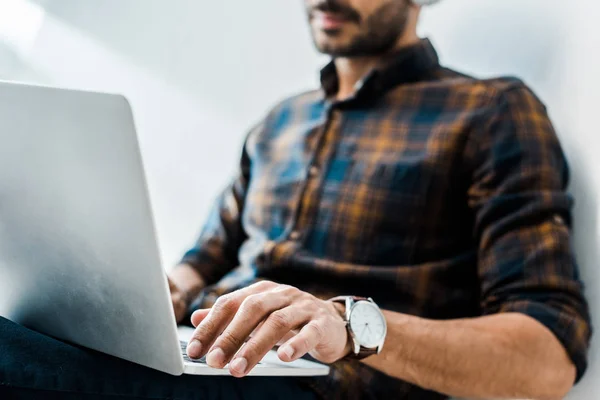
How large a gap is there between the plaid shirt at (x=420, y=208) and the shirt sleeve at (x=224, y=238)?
9cm

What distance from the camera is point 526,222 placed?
1053 mm

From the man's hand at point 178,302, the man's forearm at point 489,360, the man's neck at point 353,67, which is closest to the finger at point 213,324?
the man's forearm at point 489,360

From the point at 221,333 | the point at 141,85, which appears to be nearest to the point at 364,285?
the point at 221,333

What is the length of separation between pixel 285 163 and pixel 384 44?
0.90 ft

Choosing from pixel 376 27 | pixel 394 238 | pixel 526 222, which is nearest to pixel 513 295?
pixel 526 222

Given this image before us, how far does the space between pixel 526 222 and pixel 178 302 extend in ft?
1.99

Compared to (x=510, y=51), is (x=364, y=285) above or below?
below

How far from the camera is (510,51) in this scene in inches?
52.2

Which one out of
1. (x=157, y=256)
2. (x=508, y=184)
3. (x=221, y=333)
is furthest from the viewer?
(x=508, y=184)

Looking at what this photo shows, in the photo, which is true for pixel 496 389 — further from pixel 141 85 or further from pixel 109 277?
pixel 141 85

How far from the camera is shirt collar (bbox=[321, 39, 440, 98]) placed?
4.30 ft

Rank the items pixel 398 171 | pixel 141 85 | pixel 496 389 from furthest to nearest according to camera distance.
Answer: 1. pixel 141 85
2. pixel 398 171
3. pixel 496 389

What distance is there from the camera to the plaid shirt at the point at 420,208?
104cm

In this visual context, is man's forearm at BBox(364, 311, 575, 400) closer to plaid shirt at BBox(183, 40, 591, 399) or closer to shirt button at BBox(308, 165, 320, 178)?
plaid shirt at BBox(183, 40, 591, 399)
